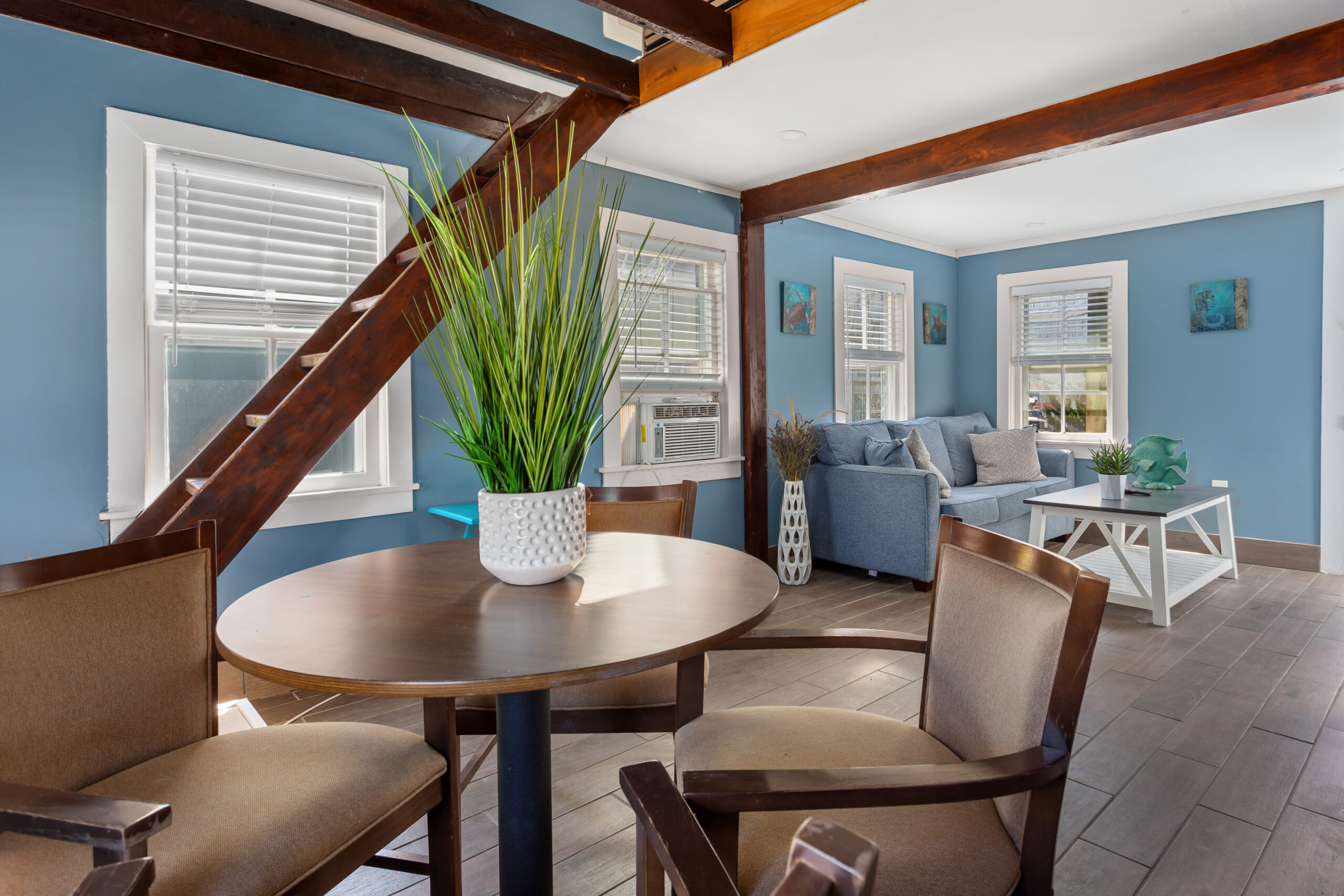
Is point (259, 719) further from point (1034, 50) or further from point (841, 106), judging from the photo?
point (1034, 50)

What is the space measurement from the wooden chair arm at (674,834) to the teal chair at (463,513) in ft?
6.89

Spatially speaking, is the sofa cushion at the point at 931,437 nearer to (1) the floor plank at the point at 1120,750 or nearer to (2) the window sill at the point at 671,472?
(2) the window sill at the point at 671,472

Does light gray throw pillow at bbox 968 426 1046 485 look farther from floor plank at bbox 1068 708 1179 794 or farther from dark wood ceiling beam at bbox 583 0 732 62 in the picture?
dark wood ceiling beam at bbox 583 0 732 62

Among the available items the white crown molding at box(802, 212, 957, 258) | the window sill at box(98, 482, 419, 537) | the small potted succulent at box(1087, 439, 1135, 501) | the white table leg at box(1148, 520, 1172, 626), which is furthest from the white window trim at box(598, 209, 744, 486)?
the white table leg at box(1148, 520, 1172, 626)

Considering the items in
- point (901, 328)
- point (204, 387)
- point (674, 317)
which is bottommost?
point (204, 387)

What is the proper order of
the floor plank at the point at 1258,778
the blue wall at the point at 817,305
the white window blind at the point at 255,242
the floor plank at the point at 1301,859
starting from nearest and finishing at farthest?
the floor plank at the point at 1301,859, the floor plank at the point at 1258,778, the white window blind at the point at 255,242, the blue wall at the point at 817,305

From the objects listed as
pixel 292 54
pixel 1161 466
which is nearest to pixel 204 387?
pixel 292 54

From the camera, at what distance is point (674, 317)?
428 centimetres

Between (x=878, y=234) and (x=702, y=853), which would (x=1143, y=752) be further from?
(x=878, y=234)

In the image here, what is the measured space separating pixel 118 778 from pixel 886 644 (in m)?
1.33

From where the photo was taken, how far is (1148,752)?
7.44 feet

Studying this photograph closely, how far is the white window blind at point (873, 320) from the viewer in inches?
216

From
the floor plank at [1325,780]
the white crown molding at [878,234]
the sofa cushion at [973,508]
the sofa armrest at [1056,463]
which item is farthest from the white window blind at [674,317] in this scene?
the floor plank at [1325,780]

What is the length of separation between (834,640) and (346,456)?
2.42 m
